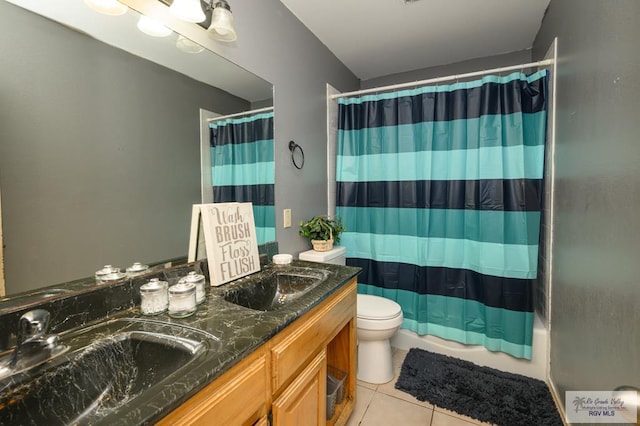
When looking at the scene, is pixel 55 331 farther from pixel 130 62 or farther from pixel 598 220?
pixel 598 220

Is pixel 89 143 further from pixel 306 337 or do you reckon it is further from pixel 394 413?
pixel 394 413

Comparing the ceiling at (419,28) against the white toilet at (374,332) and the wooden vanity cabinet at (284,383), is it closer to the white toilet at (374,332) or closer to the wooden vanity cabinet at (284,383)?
the white toilet at (374,332)

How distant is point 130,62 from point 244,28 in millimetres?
692

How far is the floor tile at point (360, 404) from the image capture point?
1526mm

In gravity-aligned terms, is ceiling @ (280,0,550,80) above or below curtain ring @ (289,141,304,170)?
above

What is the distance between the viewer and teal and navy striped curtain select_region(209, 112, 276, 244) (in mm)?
1374

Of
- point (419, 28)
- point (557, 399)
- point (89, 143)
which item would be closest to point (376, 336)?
point (557, 399)

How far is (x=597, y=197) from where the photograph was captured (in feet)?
3.64

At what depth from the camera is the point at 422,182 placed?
209cm

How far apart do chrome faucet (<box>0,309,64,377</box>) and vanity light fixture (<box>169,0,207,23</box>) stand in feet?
3.62

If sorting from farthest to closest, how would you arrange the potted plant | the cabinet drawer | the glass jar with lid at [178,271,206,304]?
1. the potted plant
2. the glass jar with lid at [178,271,206,304]
3. the cabinet drawer

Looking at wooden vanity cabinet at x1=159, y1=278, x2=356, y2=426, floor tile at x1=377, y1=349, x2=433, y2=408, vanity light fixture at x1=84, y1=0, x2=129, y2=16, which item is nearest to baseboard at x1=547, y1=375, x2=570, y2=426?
floor tile at x1=377, y1=349, x2=433, y2=408

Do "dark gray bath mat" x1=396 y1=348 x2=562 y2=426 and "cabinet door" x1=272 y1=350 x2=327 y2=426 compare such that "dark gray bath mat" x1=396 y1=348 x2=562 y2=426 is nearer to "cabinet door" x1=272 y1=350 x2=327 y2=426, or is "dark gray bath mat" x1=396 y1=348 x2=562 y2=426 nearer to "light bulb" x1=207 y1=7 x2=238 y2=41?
"cabinet door" x1=272 y1=350 x2=327 y2=426

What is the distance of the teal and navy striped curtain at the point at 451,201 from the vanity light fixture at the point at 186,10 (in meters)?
1.39
